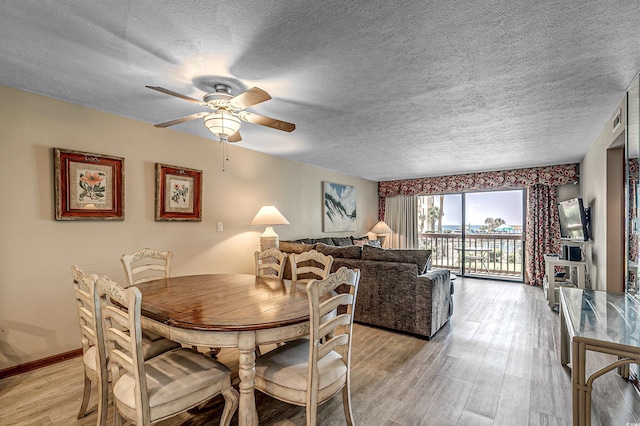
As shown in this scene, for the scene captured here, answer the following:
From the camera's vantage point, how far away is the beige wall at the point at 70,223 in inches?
96.7

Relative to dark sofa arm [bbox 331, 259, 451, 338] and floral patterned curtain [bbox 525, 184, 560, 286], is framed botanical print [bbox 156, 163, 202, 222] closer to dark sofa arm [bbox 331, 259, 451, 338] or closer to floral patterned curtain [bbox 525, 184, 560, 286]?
dark sofa arm [bbox 331, 259, 451, 338]

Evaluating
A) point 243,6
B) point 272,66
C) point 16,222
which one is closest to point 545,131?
point 272,66

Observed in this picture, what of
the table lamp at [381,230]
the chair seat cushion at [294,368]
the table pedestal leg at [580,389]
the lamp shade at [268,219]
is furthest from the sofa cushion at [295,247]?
the table lamp at [381,230]

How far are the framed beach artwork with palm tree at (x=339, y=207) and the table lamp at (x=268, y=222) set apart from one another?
1.91m

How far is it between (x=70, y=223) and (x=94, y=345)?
1.59 metres

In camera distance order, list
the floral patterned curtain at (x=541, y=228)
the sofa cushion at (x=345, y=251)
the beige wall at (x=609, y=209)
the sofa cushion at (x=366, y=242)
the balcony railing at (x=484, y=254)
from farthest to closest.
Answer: the balcony railing at (x=484, y=254) → the sofa cushion at (x=366, y=242) → the floral patterned curtain at (x=541, y=228) → the sofa cushion at (x=345, y=251) → the beige wall at (x=609, y=209)

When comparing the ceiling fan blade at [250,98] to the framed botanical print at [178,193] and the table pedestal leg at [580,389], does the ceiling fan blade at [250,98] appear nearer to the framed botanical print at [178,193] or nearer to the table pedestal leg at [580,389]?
the framed botanical print at [178,193]

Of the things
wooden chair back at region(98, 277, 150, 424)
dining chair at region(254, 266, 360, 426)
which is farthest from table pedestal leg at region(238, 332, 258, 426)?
wooden chair back at region(98, 277, 150, 424)

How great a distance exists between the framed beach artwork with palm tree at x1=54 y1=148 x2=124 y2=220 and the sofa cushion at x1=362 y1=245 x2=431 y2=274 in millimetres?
2739

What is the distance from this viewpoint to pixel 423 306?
3182 millimetres

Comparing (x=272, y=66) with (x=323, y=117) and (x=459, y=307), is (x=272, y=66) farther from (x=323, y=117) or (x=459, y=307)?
(x=459, y=307)

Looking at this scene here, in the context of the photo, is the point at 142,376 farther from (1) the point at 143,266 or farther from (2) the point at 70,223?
(2) the point at 70,223

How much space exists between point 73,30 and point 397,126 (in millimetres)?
2814

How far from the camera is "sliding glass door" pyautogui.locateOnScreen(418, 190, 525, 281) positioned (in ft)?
21.3
